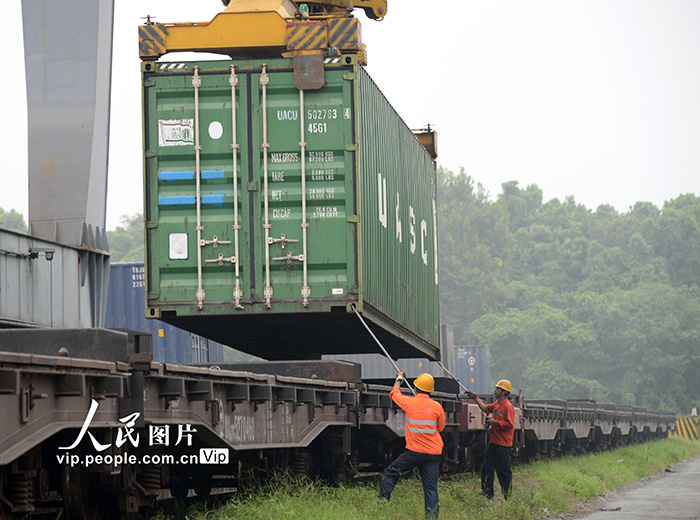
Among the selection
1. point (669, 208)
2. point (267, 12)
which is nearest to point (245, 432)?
point (267, 12)

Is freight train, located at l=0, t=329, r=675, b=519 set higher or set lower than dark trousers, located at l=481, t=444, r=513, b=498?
higher

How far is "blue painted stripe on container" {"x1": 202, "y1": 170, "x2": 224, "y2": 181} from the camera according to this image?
10.8 m

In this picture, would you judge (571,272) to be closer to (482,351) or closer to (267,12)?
(482,351)

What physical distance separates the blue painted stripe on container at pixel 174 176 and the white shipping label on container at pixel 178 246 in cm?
54

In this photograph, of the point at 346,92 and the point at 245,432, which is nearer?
the point at 245,432

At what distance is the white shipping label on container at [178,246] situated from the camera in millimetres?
10812

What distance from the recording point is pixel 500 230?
94.4m

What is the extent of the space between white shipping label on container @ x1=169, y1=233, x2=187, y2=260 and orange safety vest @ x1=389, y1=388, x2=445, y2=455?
8.23 feet

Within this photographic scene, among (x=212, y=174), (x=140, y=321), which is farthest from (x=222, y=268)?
(x=140, y=321)

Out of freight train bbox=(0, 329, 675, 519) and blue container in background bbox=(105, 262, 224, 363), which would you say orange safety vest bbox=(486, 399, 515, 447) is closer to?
freight train bbox=(0, 329, 675, 519)

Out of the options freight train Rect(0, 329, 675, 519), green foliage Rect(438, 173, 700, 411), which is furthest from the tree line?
freight train Rect(0, 329, 675, 519)

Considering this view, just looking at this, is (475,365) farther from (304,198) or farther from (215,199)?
(215,199)

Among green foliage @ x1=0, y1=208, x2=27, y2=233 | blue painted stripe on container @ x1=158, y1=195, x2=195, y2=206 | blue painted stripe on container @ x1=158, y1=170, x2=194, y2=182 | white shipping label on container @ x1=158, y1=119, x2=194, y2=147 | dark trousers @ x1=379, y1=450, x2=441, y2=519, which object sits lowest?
dark trousers @ x1=379, y1=450, x2=441, y2=519

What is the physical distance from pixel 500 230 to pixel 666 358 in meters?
30.6
